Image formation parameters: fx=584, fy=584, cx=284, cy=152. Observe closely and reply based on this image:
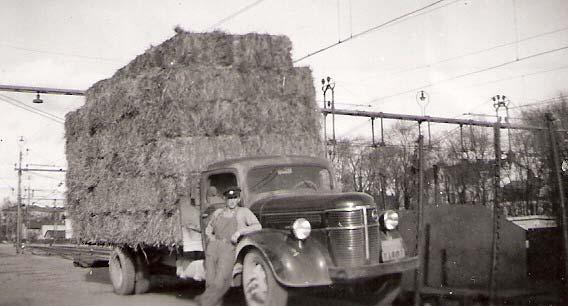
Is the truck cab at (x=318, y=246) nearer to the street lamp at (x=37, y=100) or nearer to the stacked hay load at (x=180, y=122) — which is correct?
the stacked hay load at (x=180, y=122)

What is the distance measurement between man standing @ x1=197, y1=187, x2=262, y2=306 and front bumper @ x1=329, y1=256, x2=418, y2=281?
49.8 inches

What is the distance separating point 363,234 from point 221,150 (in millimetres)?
3476

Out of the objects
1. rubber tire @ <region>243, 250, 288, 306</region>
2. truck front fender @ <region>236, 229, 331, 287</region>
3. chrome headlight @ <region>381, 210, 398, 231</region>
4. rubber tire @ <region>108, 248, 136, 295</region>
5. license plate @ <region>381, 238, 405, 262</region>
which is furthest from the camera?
rubber tire @ <region>108, 248, 136, 295</region>

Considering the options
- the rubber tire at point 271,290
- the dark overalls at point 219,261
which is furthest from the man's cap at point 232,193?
the rubber tire at point 271,290

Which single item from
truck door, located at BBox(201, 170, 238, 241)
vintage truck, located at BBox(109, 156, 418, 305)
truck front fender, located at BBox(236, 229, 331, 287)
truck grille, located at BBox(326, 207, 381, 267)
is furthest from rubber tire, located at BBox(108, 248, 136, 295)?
truck grille, located at BBox(326, 207, 381, 267)

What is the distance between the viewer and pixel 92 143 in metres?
12.1

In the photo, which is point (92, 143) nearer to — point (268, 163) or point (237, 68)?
point (237, 68)

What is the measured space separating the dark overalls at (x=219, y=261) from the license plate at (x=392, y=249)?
1987 millimetres

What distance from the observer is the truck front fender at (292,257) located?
22.5 ft

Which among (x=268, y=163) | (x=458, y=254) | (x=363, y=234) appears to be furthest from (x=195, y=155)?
(x=458, y=254)

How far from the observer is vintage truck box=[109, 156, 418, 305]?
7051 millimetres

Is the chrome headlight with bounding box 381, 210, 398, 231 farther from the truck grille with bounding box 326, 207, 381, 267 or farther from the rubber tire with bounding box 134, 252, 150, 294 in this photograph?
the rubber tire with bounding box 134, 252, 150, 294

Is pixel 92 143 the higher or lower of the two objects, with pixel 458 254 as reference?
higher

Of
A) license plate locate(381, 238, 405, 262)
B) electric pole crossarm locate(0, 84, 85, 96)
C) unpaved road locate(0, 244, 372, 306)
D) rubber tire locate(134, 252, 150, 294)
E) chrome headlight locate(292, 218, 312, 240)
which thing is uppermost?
electric pole crossarm locate(0, 84, 85, 96)
